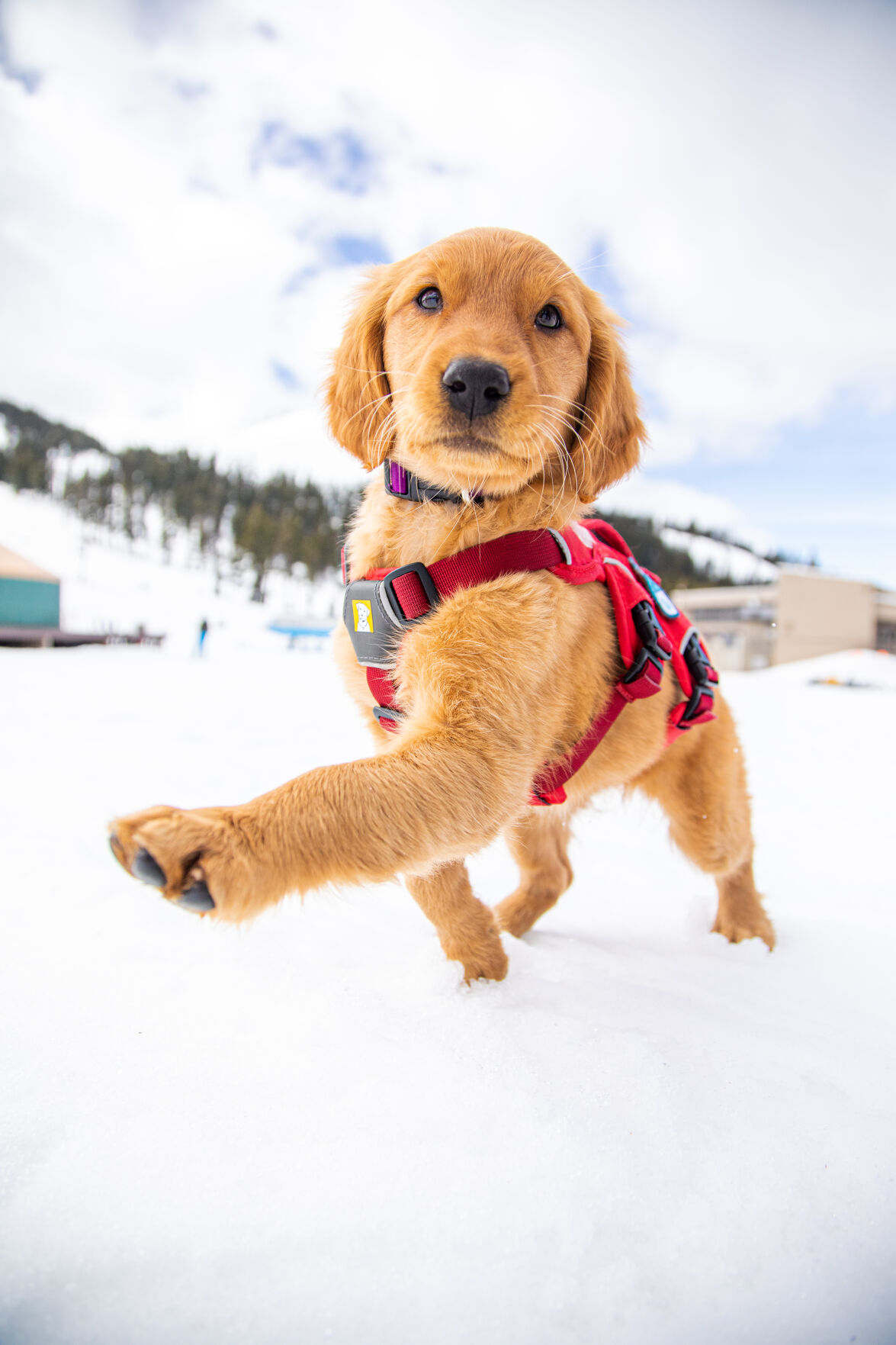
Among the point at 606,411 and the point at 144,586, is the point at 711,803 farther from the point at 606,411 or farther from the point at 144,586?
the point at 144,586

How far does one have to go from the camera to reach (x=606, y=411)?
8.61ft

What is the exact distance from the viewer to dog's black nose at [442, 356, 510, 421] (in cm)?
196

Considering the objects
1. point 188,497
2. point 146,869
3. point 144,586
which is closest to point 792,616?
point 144,586

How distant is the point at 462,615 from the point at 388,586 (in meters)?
0.28

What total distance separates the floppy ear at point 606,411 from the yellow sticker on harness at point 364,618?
0.90m

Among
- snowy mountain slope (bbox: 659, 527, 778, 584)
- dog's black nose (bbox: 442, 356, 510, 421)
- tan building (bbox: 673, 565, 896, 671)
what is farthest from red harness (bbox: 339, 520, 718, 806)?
snowy mountain slope (bbox: 659, 527, 778, 584)

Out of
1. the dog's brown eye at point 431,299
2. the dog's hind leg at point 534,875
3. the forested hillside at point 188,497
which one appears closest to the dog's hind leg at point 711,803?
the dog's hind leg at point 534,875

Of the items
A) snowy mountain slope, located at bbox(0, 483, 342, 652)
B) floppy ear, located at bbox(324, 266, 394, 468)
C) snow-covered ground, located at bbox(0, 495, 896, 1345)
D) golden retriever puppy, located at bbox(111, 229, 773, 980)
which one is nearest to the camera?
snow-covered ground, located at bbox(0, 495, 896, 1345)

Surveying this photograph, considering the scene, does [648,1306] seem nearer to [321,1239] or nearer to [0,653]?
[321,1239]

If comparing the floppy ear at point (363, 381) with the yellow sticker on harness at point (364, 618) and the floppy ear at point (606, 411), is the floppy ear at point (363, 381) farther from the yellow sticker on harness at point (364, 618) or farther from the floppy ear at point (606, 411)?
the floppy ear at point (606, 411)

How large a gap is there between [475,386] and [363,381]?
83 centimetres

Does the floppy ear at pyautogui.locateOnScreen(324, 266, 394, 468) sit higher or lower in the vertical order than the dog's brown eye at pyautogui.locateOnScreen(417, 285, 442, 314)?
lower

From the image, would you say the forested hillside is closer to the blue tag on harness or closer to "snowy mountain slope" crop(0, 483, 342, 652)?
"snowy mountain slope" crop(0, 483, 342, 652)

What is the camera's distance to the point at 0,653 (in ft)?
61.4
